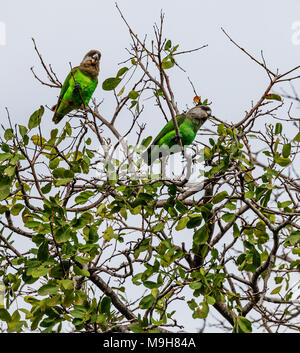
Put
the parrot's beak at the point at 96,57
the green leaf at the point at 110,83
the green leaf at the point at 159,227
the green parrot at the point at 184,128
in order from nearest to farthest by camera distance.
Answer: the green leaf at the point at 159,227, the green leaf at the point at 110,83, the green parrot at the point at 184,128, the parrot's beak at the point at 96,57

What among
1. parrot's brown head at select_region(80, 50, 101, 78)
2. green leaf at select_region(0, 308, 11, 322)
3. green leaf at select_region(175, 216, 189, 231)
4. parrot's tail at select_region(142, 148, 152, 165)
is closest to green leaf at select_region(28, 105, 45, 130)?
parrot's tail at select_region(142, 148, 152, 165)

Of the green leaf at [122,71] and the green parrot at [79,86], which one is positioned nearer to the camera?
the green leaf at [122,71]

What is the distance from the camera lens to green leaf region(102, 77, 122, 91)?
12.4ft

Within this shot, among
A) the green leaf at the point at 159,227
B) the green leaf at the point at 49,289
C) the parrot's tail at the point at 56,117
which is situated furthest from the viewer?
the parrot's tail at the point at 56,117

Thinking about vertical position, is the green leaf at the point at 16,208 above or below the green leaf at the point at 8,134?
below

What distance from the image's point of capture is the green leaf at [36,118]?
11.2ft

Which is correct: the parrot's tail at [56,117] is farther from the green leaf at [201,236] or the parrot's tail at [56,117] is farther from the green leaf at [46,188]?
the green leaf at [201,236]

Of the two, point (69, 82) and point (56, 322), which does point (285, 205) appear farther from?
point (69, 82)

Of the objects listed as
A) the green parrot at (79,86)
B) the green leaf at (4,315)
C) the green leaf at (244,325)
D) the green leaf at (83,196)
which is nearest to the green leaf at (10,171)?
the green leaf at (83,196)

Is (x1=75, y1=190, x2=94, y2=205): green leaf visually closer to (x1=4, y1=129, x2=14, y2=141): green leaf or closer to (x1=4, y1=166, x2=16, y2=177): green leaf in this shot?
Result: (x1=4, y1=166, x2=16, y2=177): green leaf

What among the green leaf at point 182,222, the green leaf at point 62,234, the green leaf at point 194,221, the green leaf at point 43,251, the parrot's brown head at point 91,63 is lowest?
the green leaf at point 43,251

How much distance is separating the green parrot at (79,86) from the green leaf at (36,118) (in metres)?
2.35

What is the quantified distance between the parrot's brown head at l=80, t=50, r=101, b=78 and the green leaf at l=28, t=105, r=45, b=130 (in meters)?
3.06
